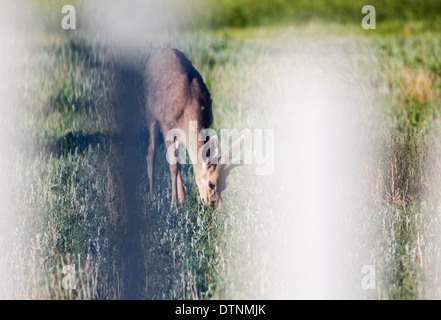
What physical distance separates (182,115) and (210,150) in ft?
0.99

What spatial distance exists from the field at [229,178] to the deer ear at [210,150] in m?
0.09

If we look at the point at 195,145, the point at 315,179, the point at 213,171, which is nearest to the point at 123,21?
the point at 195,145

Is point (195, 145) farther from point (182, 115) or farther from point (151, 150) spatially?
point (151, 150)

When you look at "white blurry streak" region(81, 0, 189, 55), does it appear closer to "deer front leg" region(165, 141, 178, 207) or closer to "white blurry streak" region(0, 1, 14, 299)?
"white blurry streak" region(0, 1, 14, 299)

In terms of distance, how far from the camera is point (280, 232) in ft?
12.0

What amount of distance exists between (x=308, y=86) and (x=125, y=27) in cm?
118

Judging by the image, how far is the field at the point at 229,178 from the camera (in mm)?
3541

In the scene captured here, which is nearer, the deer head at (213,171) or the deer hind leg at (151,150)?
the deer hind leg at (151,150)

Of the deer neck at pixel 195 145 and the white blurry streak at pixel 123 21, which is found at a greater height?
the white blurry streak at pixel 123 21

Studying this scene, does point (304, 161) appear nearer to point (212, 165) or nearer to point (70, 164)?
point (212, 165)

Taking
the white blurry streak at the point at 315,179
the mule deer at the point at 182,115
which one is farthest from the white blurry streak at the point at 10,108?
the white blurry streak at the point at 315,179

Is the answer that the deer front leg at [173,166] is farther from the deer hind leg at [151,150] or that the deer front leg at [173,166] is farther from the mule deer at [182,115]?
the deer hind leg at [151,150]

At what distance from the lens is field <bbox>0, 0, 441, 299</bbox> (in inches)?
139
